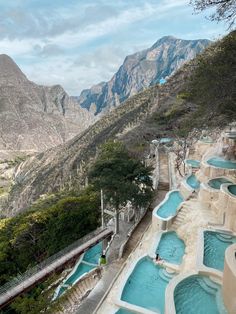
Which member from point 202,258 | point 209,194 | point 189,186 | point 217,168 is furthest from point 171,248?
point 217,168

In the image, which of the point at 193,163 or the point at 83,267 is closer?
the point at 83,267

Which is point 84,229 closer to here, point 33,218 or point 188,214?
point 33,218

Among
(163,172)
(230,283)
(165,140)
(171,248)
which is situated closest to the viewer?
(230,283)

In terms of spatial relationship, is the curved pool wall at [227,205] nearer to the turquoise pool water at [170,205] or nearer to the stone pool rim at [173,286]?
the turquoise pool water at [170,205]

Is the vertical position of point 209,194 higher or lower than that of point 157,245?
higher

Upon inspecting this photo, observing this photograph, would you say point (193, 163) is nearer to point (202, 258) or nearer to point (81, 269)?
point (81, 269)

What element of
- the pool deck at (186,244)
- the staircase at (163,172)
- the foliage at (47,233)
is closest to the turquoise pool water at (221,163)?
the pool deck at (186,244)

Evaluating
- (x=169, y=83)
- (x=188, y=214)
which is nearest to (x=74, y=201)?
(x=188, y=214)
